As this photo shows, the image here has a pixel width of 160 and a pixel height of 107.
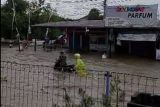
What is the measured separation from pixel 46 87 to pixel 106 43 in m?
26.5

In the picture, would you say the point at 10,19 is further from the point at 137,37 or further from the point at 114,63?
the point at 114,63

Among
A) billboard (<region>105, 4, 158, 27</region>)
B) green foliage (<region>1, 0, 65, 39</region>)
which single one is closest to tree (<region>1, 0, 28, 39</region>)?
green foliage (<region>1, 0, 65, 39</region>)

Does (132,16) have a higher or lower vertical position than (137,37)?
higher

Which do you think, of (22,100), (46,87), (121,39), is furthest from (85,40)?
(22,100)

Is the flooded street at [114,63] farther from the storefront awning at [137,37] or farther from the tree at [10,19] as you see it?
the tree at [10,19]

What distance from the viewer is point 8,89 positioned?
38.1 ft

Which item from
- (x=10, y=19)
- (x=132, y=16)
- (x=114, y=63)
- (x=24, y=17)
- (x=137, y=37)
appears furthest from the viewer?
(x=24, y=17)

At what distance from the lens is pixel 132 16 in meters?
33.8

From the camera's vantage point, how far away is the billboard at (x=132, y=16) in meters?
33.1

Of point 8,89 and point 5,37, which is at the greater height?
point 8,89

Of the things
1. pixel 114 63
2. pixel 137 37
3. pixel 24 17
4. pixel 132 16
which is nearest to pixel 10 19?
pixel 24 17

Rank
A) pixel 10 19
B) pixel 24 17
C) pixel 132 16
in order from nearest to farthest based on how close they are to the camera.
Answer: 1. pixel 132 16
2. pixel 10 19
3. pixel 24 17

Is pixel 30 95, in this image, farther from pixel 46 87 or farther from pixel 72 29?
pixel 72 29

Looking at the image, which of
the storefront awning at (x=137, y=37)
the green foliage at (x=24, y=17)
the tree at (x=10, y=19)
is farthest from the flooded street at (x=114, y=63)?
the green foliage at (x=24, y=17)
